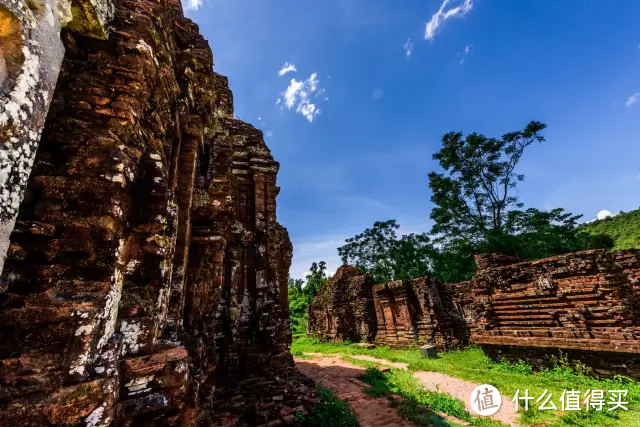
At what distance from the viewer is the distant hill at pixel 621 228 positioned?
2700cm

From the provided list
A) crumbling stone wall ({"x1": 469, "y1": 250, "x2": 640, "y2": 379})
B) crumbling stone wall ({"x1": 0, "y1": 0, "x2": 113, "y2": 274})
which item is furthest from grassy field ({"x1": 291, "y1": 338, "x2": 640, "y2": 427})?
crumbling stone wall ({"x1": 0, "y1": 0, "x2": 113, "y2": 274})

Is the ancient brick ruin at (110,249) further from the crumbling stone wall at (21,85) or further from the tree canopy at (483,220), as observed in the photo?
the tree canopy at (483,220)

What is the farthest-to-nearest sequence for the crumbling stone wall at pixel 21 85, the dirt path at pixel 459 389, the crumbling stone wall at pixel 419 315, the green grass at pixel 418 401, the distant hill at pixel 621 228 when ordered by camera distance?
1. the distant hill at pixel 621 228
2. the crumbling stone wall at pixel 419 315
3. the dirt path at pixel 459 389
4. the green grass at pixel 418 401
5. the crumbling stone wall at pixel 21 85

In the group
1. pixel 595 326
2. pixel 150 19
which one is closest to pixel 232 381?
pixel 150 19

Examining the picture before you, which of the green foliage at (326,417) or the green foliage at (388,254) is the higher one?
the green foliage at (388,254)

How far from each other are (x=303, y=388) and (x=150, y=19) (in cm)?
694

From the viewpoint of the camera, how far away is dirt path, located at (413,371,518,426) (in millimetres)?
5254

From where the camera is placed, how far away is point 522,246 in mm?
18453

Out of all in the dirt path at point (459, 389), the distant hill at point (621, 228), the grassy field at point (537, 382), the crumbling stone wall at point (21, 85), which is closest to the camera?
the crumbling stone wall at point (21, 85)

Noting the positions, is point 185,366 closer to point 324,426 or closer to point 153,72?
point 153,72

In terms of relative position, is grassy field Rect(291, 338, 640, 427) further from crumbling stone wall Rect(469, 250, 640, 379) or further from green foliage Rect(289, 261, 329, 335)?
green foliage Rect(289, 261, 329, 335)

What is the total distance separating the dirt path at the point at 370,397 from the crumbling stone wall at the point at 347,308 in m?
5.49

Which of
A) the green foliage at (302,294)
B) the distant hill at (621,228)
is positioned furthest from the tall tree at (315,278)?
the distant hill at (621,228)

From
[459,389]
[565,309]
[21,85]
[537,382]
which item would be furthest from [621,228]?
[21,85]
